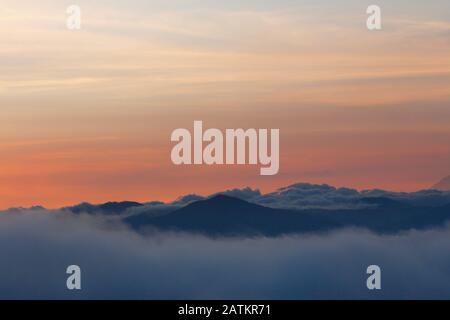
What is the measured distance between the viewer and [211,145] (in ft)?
138

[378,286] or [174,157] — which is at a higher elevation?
[174,157]

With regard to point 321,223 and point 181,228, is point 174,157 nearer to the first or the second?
point 181,228

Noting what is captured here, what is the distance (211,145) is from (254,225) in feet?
38.3

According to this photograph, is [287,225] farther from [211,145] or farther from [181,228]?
[211,145]

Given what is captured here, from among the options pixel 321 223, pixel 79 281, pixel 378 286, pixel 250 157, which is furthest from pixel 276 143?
pixel 321 223

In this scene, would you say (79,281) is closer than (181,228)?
Yes
